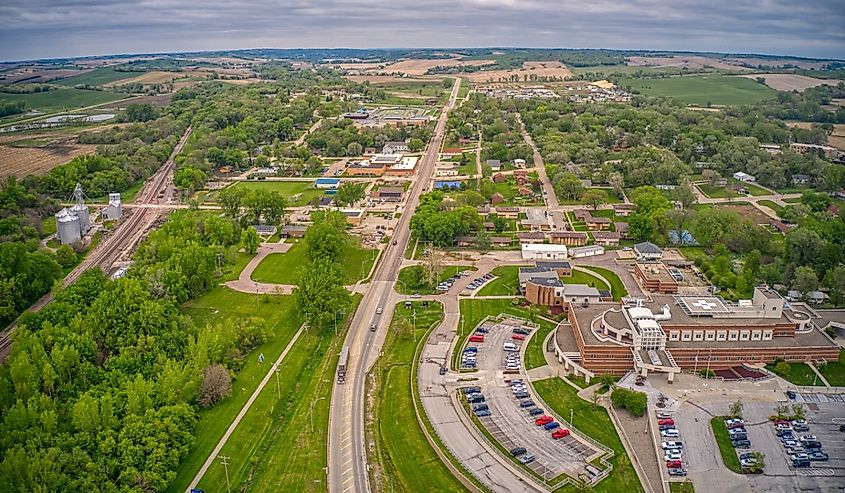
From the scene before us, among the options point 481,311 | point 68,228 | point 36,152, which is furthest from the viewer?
point 36,152

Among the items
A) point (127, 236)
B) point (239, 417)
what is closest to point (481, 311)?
point (239, 417)

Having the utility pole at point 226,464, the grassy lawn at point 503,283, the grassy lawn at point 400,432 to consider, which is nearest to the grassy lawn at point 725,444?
the grassy lawn at point 400,432

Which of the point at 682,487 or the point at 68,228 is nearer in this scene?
the point at 682,487

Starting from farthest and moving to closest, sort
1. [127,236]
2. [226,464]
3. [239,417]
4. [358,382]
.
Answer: [127,236] < [358,382] < [239,417] < [226,464]

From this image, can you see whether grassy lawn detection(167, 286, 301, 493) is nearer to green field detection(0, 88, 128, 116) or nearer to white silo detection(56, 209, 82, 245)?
white silo detection(56, 209, 82, 245)

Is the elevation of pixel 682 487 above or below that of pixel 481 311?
below

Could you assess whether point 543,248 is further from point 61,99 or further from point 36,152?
point 61,99

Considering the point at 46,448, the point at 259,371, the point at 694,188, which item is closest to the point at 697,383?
the point at 259,371

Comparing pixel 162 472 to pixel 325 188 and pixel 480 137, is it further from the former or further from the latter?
pixel 480 137
